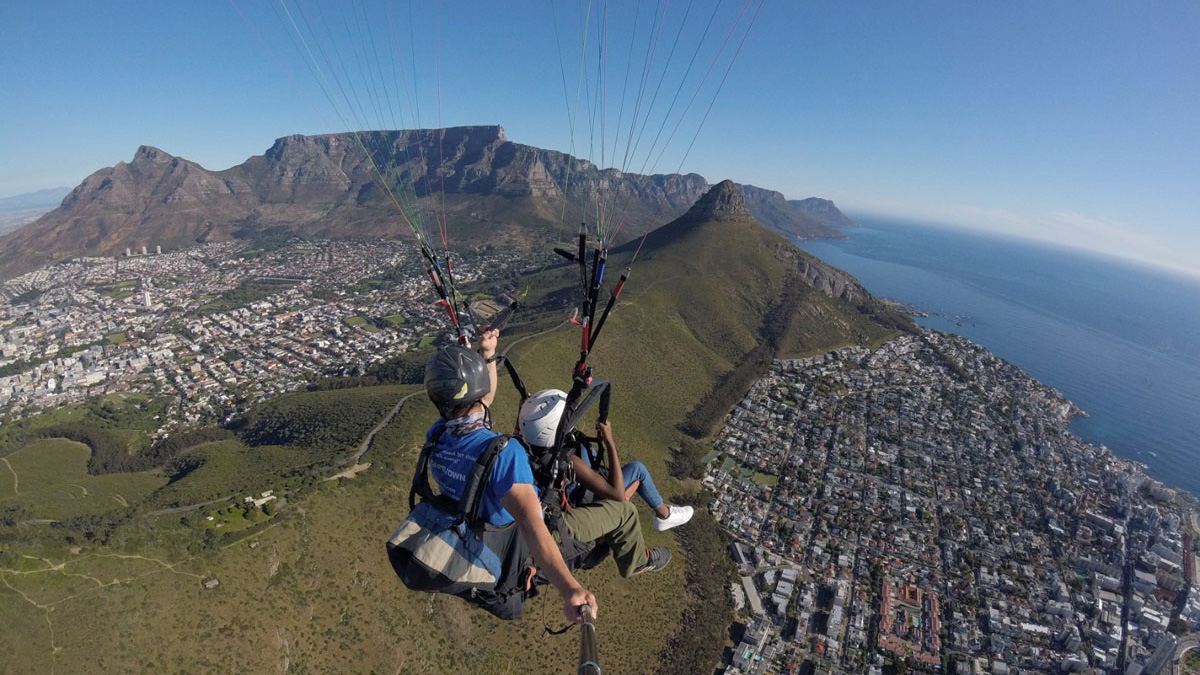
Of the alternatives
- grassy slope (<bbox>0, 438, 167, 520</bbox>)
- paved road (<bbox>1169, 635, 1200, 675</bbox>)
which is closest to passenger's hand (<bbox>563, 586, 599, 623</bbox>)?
grassy slope (<bbox>0, 438, 167, 520</bbox>)

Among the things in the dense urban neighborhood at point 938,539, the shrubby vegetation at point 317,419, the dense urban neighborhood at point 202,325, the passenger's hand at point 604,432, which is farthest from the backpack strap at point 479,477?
the dense urban neighborhood at point 202,325

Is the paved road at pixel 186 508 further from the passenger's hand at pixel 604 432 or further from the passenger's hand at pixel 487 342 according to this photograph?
the passenger's hand at pixel 604 432

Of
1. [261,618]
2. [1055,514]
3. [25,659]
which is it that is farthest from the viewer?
[1055,514]

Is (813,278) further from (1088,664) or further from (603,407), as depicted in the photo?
(603,407)

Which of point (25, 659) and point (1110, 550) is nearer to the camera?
point (25, 659)

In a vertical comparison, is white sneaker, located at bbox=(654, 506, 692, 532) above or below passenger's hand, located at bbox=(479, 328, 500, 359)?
below

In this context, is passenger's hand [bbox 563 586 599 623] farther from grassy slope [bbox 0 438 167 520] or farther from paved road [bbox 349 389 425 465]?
grassy slope [bbox 0 438 167 520]

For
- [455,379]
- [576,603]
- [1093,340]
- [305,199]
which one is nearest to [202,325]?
[455,379]

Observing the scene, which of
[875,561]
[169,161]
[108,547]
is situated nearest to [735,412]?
[875,561]
